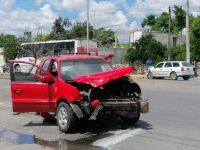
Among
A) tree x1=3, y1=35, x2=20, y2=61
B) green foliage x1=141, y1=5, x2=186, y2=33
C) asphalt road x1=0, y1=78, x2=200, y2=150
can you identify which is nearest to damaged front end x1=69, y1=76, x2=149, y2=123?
asphalt road x1=0, y1=78, x2=200, y2=150

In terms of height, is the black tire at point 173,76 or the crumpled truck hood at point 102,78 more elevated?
the crumpled truck hood at point 102,78

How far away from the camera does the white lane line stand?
683 cm

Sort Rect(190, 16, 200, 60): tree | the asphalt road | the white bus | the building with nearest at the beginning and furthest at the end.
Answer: the asphalt road, the white bus, Rect(190, 16, 200, 60): tree, the building

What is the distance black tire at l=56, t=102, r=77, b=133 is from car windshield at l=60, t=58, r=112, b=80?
31.1 inches

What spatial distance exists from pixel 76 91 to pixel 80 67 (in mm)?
1365

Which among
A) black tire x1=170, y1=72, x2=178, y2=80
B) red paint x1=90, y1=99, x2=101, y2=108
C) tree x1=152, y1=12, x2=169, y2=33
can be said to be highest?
tree x1=152, y1=12, x2=169, y2=33

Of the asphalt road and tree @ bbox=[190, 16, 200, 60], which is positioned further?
tree @ bbox=[190, 16, 200, 60]

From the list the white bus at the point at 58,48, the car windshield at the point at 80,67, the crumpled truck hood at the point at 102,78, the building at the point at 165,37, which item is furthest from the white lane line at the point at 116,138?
the building at the point at 165,37

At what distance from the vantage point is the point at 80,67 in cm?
880

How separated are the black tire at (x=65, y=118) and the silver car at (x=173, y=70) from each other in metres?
19.2

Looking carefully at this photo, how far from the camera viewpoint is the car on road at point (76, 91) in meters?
7.60

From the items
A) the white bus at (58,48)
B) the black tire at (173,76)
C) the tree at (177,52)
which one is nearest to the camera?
the black tire at (173,76)

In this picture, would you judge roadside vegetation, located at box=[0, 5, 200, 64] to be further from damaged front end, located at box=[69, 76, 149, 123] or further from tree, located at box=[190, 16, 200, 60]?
damaged front end, located at box=[69, 76, 149, 123]

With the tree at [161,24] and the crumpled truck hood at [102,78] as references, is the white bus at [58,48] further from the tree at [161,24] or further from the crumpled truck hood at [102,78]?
the tree at [161,24]
